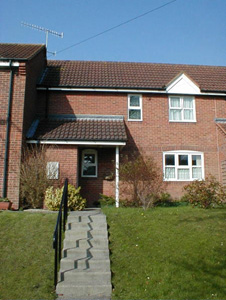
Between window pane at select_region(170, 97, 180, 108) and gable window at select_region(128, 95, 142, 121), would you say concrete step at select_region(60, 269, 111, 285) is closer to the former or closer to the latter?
gable window at select_region(128, 95, 142, 121)

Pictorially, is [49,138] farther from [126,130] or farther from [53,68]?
[53,68]

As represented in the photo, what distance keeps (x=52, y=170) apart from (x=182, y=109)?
7.61 metres

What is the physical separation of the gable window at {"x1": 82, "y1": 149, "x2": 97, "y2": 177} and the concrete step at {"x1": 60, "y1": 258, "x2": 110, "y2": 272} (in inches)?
290

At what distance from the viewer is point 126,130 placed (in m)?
15.0

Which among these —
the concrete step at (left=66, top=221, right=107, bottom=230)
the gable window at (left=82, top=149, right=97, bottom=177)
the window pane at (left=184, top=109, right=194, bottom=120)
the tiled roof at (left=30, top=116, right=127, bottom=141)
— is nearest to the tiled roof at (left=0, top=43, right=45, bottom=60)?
the tiled roof at (left=30, top=116, right=127, bottom=141)

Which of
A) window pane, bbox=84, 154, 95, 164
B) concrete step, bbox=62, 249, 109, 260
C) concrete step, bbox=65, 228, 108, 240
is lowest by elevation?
concrete step, bbox=62, 249, 109, 260

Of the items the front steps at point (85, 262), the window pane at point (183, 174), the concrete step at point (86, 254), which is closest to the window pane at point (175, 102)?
the window pane at point (183, 174)

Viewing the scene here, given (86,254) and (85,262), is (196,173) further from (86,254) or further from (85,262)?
(85,262)

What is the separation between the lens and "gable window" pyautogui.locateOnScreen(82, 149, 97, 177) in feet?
46.5

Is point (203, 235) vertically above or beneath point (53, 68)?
beneath

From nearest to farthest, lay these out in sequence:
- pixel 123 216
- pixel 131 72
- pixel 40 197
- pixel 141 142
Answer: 1. pixel 123 216
2. pixel 40 197
3. pixel 141 142
4. pixel 131 72

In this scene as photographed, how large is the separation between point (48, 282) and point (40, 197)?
5.95 meters

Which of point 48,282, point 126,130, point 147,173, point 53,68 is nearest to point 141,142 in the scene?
point 126,130

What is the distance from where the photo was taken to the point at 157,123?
1527 centimetres
